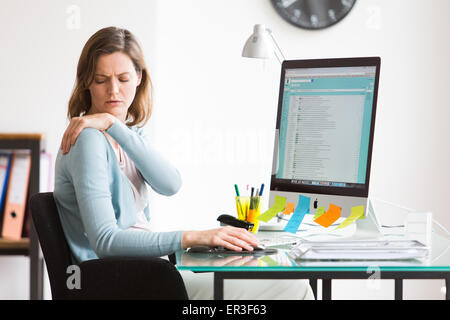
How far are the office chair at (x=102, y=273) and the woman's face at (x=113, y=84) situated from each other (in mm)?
308

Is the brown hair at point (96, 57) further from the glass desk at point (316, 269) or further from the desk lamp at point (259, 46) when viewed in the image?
the glass desk at point (316, 269)

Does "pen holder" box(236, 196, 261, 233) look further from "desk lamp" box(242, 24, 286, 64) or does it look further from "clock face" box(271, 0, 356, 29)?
"clock face" box(271, 0, 356, 29)

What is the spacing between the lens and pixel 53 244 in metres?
1.44

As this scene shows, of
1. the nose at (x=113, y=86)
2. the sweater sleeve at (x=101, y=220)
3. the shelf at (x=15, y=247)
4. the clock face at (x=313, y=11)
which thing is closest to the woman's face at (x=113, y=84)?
the nose at (x=113, y=86)

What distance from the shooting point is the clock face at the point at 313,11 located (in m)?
3.05

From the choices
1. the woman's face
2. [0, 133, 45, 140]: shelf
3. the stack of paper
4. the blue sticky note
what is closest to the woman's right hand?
the stack of paper

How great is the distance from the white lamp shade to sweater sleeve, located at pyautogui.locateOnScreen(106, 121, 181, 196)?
0.62 metres

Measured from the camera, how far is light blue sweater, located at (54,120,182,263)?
4.48 feet

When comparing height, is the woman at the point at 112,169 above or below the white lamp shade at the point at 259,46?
below

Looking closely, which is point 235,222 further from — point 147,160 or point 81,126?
point 81,126

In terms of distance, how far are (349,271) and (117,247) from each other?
1.63 feet

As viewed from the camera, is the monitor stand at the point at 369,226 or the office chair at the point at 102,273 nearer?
the office chair at the point at 102,273
